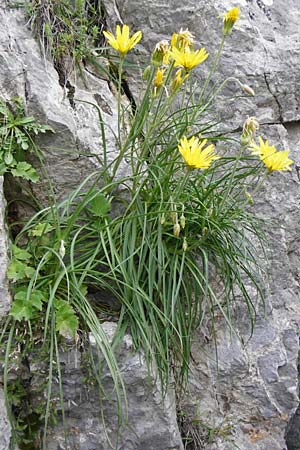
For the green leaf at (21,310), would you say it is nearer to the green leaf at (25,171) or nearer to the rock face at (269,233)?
the green leaf at (25,171)

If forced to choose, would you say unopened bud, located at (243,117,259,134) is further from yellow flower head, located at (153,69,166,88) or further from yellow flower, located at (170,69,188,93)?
yellow flower head, located at (153,69,166,88)

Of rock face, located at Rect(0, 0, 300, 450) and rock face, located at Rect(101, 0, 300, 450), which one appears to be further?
rock face, located at Rect(101, 0, 300, 450)

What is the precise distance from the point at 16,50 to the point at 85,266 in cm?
97

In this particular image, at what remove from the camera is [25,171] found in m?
2.19

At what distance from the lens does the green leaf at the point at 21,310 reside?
1.87 meters

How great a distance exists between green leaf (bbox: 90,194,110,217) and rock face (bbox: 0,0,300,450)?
228 millimetres

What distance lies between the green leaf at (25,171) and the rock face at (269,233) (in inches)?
38.0

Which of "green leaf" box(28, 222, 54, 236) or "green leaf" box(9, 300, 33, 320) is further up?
"green leaf" box(28, 222, 54, 236)

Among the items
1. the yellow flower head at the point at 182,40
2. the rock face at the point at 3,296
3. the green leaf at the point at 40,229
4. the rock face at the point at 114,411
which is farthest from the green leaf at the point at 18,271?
the yellow flower head at the point at 182,40

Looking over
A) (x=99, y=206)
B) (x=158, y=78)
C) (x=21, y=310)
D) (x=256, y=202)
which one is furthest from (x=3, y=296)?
(x=256, y=202)


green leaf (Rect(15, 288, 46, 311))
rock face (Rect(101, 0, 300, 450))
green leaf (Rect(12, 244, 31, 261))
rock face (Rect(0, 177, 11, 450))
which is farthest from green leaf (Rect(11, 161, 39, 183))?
rock face (Rect(101, 0, 300, 450))

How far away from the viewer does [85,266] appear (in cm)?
210

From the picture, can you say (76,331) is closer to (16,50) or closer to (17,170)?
(17,170)

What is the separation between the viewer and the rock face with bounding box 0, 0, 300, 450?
6.75 ft
